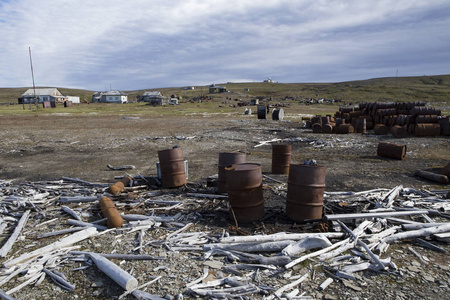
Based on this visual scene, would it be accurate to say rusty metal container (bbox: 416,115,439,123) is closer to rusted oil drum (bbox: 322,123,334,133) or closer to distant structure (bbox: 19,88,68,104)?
rusted oil drum (bbox: 322,123,334,133)

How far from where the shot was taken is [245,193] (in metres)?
6.11

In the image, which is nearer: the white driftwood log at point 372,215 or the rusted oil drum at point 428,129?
the white driftwood log at point 372,215

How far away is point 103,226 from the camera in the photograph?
245 inches

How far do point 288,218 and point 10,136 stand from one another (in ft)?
72.4

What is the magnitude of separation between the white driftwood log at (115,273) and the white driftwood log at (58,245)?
81cm

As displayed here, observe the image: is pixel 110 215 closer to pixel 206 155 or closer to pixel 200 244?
pixel 200 244

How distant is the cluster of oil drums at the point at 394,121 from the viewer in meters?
18.1

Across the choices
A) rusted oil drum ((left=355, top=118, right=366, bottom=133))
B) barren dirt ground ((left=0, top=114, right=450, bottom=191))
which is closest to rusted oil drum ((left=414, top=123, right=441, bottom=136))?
barren dirt ground ((left=0, top=114, right=450, bottom=191))

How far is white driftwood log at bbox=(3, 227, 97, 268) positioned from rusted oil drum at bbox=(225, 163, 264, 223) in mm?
2844

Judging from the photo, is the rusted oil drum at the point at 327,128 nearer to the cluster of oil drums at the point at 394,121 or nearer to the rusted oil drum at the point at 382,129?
the cluster of oil drums at the point at 394,121

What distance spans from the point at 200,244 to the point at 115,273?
1.57 m

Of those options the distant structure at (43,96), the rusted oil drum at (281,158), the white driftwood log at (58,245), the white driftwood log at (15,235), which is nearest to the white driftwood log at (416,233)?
the rusted oil drum at (281,158)

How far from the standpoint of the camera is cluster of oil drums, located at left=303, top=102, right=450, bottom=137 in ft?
59.5

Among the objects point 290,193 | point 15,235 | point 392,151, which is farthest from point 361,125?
point 15,235
